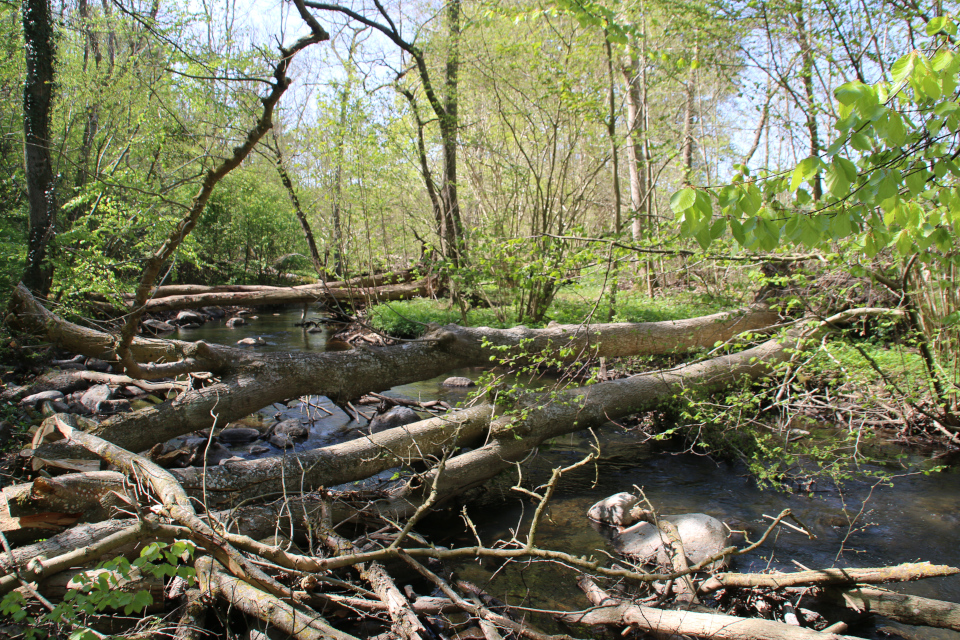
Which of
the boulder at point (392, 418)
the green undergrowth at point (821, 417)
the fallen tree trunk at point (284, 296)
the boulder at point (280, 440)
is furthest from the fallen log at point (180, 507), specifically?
the fallen tree trunk at point (284, 296)

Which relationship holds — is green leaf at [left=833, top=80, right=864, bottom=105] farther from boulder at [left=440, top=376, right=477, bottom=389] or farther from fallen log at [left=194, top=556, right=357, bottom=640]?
boulder at [left=440, top=376, right=477, bottom=389]

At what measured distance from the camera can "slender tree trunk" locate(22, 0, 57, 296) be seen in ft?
23.0

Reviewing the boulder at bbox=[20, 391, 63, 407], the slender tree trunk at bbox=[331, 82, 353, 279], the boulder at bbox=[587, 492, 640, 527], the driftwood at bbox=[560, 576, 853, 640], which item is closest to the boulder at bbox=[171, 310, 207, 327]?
the slender tree trunk at bbox=[331, 82, 353, 279]

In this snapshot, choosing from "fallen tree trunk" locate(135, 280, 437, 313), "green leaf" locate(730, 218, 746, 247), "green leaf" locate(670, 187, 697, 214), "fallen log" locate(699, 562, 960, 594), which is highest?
"green leaf" locate(670, 187, 697, 214)

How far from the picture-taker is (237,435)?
624cm

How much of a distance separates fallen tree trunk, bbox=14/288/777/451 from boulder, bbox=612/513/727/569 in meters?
Answer: 1.52

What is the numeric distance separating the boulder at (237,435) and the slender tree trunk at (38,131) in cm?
350

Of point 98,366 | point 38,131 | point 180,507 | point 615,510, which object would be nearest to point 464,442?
point 615,510

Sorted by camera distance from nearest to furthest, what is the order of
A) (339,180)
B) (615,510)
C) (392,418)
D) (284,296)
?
1. (615,510)
2. (392,418)
3. (339,180)
4. (284,296)

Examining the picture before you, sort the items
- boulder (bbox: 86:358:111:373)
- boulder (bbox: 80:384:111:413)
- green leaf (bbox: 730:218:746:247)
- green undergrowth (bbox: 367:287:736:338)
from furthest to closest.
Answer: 1. boulder (bbox: 86:358:111:373)
2. green undergrowth (bbox: 367:287:736:338)
3. boulder (bbox: 80:384:111:413)
4. green leaf (bbox: 730:218:746:247)

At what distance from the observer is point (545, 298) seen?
884 centimetres

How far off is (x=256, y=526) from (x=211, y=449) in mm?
2700

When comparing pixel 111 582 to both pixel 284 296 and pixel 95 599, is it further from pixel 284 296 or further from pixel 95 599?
pixel 284 296

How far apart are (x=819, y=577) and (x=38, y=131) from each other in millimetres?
9852
